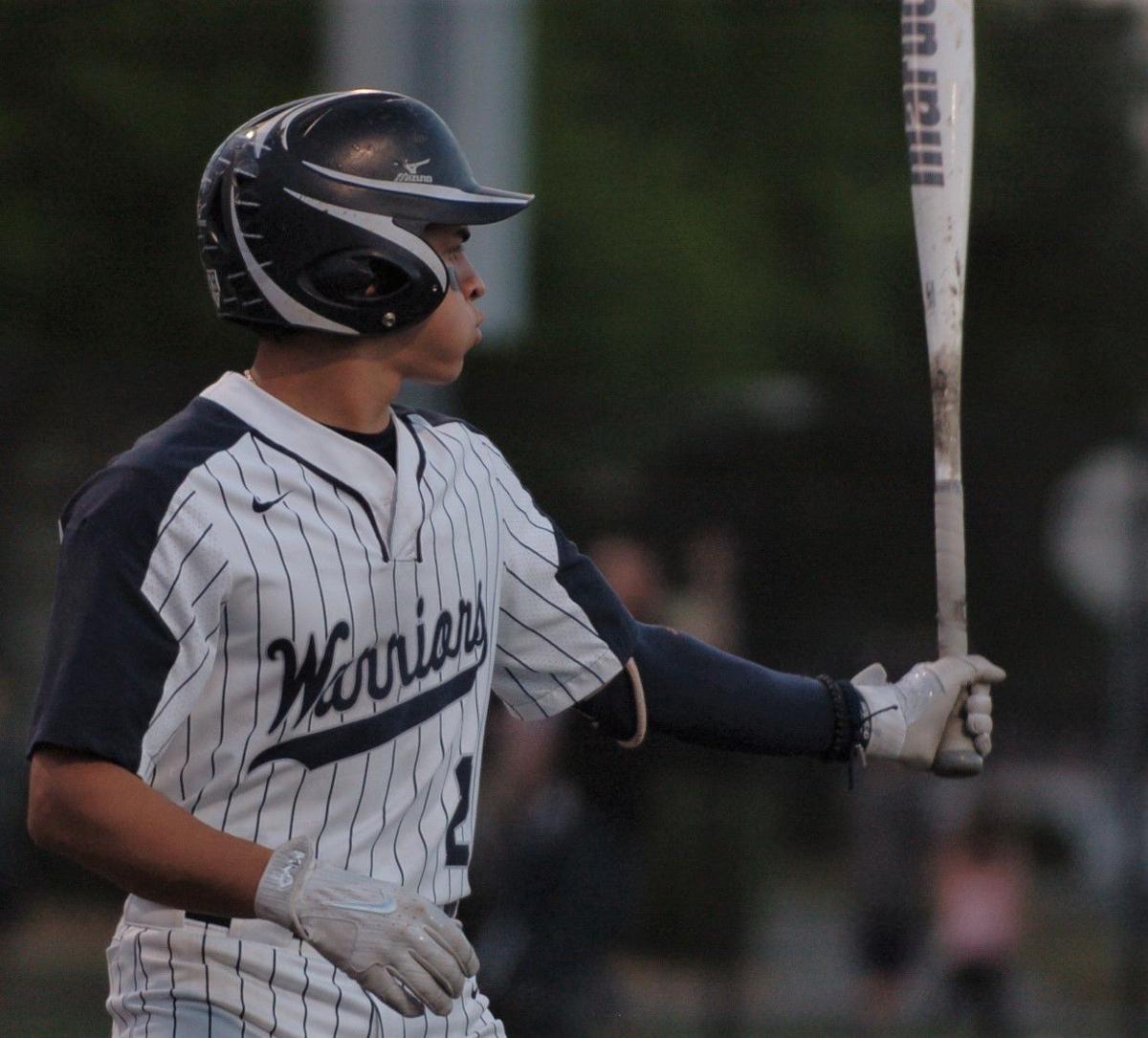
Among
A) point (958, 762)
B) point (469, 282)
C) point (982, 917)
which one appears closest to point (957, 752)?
point (958, 762)

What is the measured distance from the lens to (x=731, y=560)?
9.12 meters

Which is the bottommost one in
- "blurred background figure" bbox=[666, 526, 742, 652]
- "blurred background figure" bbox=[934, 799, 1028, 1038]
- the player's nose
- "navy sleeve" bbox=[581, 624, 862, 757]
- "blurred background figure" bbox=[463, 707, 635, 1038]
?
"blurred background figure" bbox=[934, 799, 1028, 1038]

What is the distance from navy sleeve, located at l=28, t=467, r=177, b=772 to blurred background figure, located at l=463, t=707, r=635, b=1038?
4.56m

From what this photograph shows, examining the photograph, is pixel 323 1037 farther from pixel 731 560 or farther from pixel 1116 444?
pixel 1116 444

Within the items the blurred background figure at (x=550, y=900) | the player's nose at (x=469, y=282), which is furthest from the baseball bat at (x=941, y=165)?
the blurred background figure at (x=550, y=900)

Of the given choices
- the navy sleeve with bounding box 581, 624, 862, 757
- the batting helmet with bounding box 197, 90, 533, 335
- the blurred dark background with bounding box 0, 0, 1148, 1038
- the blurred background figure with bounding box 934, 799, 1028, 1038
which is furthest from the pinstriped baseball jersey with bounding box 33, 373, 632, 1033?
the blurred background figure with bounding box 934, 799, 1028, 1038

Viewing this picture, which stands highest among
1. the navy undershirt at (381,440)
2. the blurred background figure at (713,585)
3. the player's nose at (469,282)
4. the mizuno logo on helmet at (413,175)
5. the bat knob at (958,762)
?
the mizuno logo on helmet at (413,175)

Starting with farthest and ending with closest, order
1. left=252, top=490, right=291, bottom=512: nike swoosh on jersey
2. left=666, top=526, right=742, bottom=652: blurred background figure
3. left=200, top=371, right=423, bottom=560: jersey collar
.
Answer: left=666, top=526, right=742, bottom=652: blurred background figure
left=200, top=371, right=423, bottom=560: jersey collar
left=252, top=490, right=291, bottom=512: nike swoosh on jersey

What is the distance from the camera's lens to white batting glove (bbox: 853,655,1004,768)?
3707 millimetres

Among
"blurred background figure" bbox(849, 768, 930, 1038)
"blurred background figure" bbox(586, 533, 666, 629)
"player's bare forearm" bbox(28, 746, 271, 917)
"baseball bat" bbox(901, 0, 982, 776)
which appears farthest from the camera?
"blurred background figure" bbox(849, 768, 930, 1038)

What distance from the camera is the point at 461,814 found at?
130 inches

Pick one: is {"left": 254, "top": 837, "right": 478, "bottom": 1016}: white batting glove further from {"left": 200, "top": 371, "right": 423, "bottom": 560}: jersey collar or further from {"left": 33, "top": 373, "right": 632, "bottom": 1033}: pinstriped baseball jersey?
{"left": 200, "top": 371, "right": 423, "bottom": 560}: jersey collar

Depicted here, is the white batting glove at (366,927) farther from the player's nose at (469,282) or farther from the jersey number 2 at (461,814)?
the player's nose at (469,282)

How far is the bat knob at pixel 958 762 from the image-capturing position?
12.2ft
